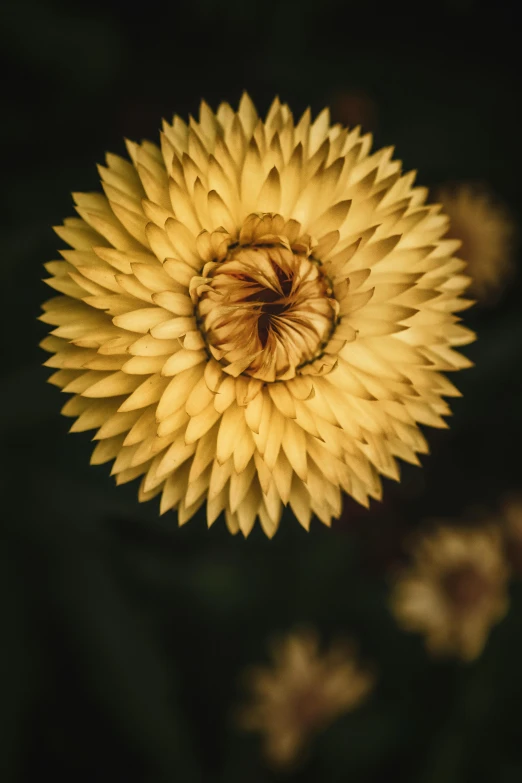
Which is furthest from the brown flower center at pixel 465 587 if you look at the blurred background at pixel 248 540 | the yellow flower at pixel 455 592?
the blurred background at pixel 248 540

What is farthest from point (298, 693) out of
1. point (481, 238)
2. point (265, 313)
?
point (265, 313)

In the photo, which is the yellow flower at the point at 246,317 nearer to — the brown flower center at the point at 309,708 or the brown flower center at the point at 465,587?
the brown flower center at the point at 465,587

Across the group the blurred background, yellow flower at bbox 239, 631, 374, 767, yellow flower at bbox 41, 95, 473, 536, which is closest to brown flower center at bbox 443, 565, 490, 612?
the blurred background

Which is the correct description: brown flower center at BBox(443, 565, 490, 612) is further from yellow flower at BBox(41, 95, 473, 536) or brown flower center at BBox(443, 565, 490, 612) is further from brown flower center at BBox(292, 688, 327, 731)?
yellow flower at BBox(41, 95, 473, 536)

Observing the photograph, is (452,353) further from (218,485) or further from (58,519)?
(58,519)

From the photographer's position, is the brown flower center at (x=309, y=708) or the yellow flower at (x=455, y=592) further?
the brown flower center at (x=309, y=708)

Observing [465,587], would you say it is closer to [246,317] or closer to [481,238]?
[481,238]
